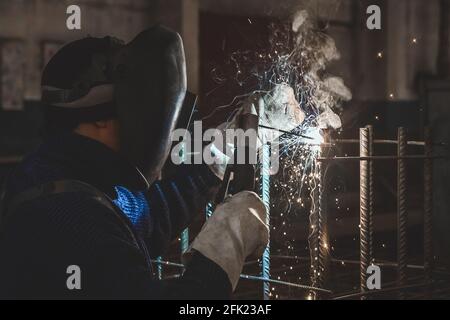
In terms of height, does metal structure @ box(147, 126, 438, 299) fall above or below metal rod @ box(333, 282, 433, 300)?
above

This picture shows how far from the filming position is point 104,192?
2.31m

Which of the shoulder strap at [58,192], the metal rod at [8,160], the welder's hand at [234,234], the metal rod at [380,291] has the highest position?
the metal rod at [8,160]

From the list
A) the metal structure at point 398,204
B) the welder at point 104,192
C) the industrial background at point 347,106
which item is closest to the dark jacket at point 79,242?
the welder at point 104,192

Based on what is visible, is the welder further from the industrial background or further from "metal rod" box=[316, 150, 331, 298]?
"metal rod" box=[316, 150, 331, 298]

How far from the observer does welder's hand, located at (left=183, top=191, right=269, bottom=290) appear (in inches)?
87.3

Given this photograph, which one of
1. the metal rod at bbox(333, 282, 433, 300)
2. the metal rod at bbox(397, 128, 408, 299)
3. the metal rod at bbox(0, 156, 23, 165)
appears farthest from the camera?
the metal rod at bbox(0, 156, 23, 165)

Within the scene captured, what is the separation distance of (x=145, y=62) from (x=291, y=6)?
8.93m

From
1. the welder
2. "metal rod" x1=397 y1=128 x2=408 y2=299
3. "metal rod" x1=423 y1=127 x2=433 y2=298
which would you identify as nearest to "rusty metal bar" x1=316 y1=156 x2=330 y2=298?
"metal rod" x1=397 y1=128 x2=408 y2=299

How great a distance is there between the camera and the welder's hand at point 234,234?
87.3 inches

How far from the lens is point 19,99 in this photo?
8.41 meters

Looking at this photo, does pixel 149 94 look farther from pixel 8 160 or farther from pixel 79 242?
pixel 8 160

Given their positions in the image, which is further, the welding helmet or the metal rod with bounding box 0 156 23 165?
the metal rod with bounding box 0 156 23 165

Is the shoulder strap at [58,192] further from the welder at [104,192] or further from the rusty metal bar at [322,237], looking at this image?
the rusty metal bar at [322,237]
